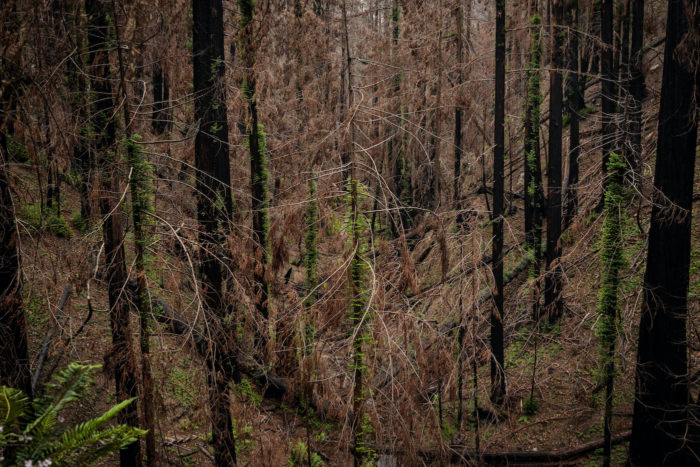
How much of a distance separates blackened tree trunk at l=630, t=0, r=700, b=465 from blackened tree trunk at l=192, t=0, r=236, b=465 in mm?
7027

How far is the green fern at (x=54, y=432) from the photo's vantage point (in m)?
4.48

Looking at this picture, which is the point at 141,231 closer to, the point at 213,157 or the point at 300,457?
the point at 213,157

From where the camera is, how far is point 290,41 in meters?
11.6

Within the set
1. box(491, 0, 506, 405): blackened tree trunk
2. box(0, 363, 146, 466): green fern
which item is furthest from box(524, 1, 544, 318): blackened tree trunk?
box(0, 363, 146, 466): green fern

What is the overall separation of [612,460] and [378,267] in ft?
23.8

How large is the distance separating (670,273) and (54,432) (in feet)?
30.8

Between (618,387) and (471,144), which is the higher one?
(471,144)

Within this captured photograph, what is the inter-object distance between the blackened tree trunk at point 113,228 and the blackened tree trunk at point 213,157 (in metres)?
1.01

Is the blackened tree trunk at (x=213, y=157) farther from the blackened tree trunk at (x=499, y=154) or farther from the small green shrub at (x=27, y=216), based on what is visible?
the blackened tree trunk at (x=499, y=154)

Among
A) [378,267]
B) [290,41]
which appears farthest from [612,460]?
[290,41]

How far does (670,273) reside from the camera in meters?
7.68

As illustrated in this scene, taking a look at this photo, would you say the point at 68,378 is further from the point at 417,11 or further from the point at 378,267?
the point at 417,11

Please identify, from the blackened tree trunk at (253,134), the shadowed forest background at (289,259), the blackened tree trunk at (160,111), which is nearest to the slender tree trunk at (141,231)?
the shadowed forest background at (289,259)

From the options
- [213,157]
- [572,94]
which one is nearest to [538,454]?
[213,157]
